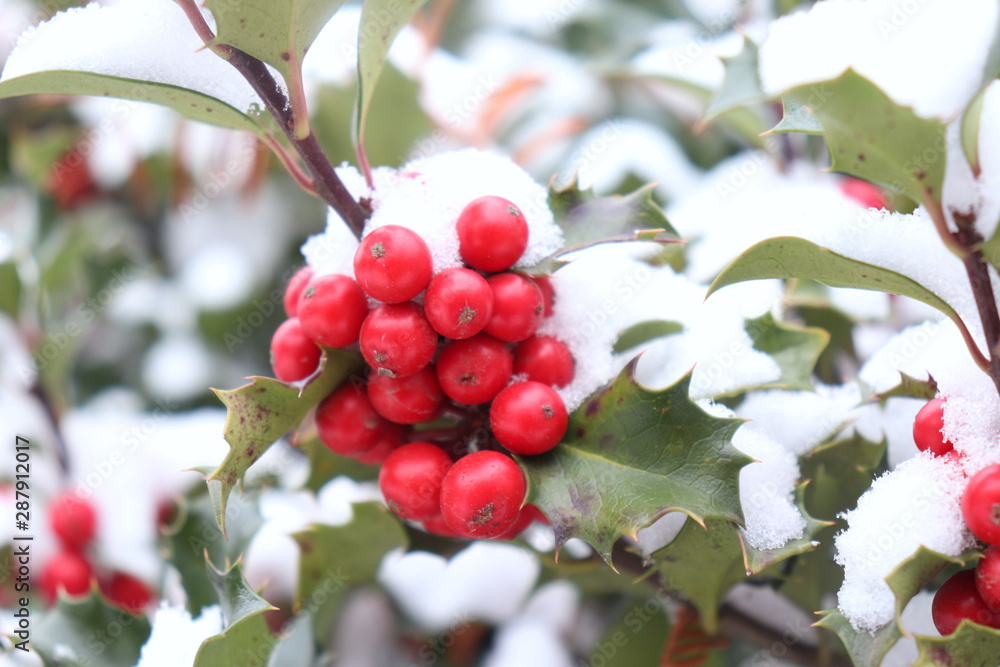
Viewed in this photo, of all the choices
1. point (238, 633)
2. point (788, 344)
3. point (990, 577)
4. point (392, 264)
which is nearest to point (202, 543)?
point (238, 633)

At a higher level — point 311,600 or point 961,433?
point 961,433

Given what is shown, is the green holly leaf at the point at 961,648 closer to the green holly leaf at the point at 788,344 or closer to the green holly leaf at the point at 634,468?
the green holly leaf at the point at 634,468

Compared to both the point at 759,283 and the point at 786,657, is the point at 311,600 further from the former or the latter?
the point at 759,283

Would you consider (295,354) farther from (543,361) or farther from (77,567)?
(77,567)

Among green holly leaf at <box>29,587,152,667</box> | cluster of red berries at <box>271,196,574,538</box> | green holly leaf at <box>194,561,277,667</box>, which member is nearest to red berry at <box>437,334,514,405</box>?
cluster of red berries at <box>271,196,574,538</box>

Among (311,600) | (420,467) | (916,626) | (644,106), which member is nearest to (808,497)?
(916,626)

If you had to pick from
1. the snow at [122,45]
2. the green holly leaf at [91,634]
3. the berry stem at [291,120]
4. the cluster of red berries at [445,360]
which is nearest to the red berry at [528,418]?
the cluster of red berries at [445,360]
